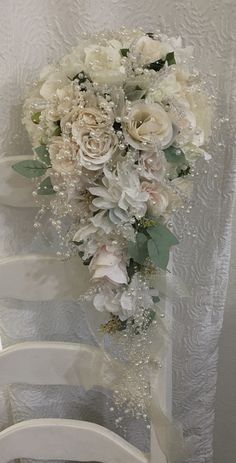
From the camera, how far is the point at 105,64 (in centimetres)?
69

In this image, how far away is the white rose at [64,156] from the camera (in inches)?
26.9

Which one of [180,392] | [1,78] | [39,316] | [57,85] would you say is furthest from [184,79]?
[180,392]

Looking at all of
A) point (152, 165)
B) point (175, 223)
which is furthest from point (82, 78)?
point (175, 223)

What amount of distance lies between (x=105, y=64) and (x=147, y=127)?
97 millimetres

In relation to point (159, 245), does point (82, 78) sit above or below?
above

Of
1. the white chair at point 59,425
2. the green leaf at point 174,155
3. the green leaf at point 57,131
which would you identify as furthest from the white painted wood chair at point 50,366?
the green leaf at point 174,155

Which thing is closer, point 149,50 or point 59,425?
point 149,50

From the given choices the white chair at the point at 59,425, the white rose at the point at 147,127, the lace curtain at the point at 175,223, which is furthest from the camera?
the white chair at the point at 59,425

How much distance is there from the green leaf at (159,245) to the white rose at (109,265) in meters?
0.05

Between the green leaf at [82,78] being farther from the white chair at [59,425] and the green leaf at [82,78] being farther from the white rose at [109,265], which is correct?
the white chair at [59,425]

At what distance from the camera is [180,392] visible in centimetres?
107

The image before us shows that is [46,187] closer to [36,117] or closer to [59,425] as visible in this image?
[36,117]

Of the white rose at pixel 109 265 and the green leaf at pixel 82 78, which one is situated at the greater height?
the green leaf at pixel 82 78

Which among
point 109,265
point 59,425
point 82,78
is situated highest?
point 82,78
